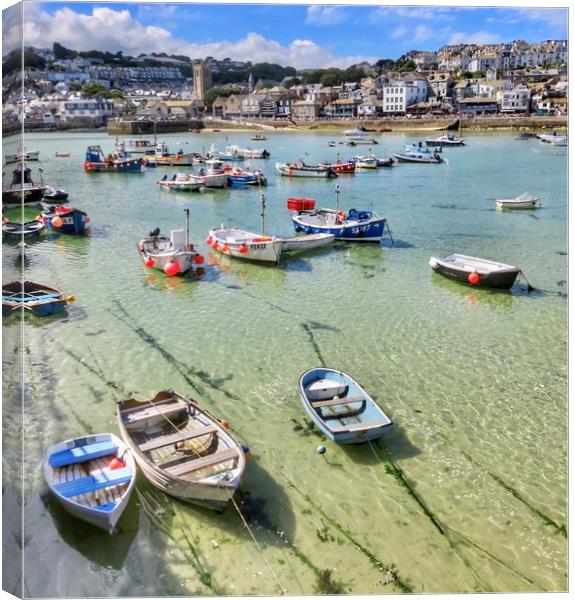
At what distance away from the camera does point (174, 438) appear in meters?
7.03

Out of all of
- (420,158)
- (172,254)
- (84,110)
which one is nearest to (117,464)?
(172,254)

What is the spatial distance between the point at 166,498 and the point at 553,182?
3306cm

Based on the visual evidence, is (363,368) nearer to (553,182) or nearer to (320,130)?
(553,182)

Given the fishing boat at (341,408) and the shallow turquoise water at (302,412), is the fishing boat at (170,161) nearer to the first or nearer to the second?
the shallow turquoise water at (302,412)

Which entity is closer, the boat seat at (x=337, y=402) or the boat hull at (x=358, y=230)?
the boat seat at (x=337, y=402)

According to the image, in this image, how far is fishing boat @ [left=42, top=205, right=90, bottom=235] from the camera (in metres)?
19.1

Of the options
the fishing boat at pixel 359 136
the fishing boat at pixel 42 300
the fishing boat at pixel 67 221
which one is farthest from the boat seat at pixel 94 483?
the fishing boat at pixel 359 136

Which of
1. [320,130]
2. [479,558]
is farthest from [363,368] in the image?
[320,130]

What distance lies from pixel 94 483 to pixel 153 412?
1.41m

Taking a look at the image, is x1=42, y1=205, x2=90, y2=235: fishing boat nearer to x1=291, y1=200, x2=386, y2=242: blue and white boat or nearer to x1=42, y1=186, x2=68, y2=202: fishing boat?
x1=42, y1=186, x2=68, y2=202: fishing boat

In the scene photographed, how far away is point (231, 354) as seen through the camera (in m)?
10.1

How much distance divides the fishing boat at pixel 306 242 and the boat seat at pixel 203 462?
1049 cm

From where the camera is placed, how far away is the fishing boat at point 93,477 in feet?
19.1

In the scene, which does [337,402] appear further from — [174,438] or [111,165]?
[111,165]
